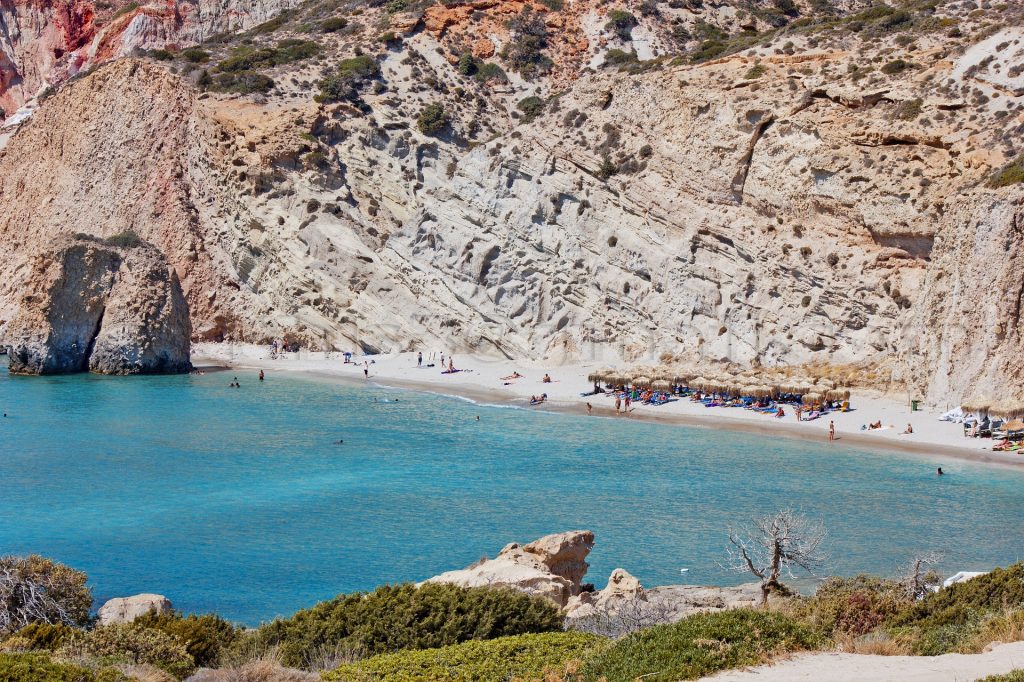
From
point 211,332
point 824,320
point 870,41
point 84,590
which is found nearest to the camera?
point 84,590

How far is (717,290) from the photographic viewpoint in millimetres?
47562

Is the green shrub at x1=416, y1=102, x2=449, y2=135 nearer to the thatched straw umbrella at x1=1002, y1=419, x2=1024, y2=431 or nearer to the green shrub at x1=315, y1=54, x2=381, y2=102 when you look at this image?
the green shrub at x1=315, y1=54, x2=381, y2=102

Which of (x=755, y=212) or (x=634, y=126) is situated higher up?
(x=634, y=126)

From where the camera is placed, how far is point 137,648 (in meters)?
12.2

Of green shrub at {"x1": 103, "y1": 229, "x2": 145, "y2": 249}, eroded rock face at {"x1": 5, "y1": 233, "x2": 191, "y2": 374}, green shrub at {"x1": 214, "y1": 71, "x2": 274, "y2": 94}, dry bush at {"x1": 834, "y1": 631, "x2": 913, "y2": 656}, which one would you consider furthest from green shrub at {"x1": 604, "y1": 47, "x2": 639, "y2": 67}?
dry bush at {"x1": 834, "y1": 631, "x2": 913, "y2": 656}

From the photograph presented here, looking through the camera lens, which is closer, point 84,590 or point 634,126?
point 84,590

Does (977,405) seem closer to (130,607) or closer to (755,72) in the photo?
(755,72)

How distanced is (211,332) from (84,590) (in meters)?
48.4

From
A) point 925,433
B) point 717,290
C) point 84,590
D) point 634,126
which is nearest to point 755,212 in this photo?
point 717,290

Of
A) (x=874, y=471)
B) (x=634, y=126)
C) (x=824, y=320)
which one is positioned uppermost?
(x=634, y=126)

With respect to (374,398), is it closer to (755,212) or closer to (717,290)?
(717,290)

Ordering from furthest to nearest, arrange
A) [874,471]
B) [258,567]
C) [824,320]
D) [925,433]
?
1. [824,320]
2. [925,433]
3. [874,471]
4. [258,567]

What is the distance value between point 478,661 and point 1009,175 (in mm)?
32614

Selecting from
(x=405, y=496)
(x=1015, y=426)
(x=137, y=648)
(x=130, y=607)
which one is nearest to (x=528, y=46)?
(x=1015, y=426)
